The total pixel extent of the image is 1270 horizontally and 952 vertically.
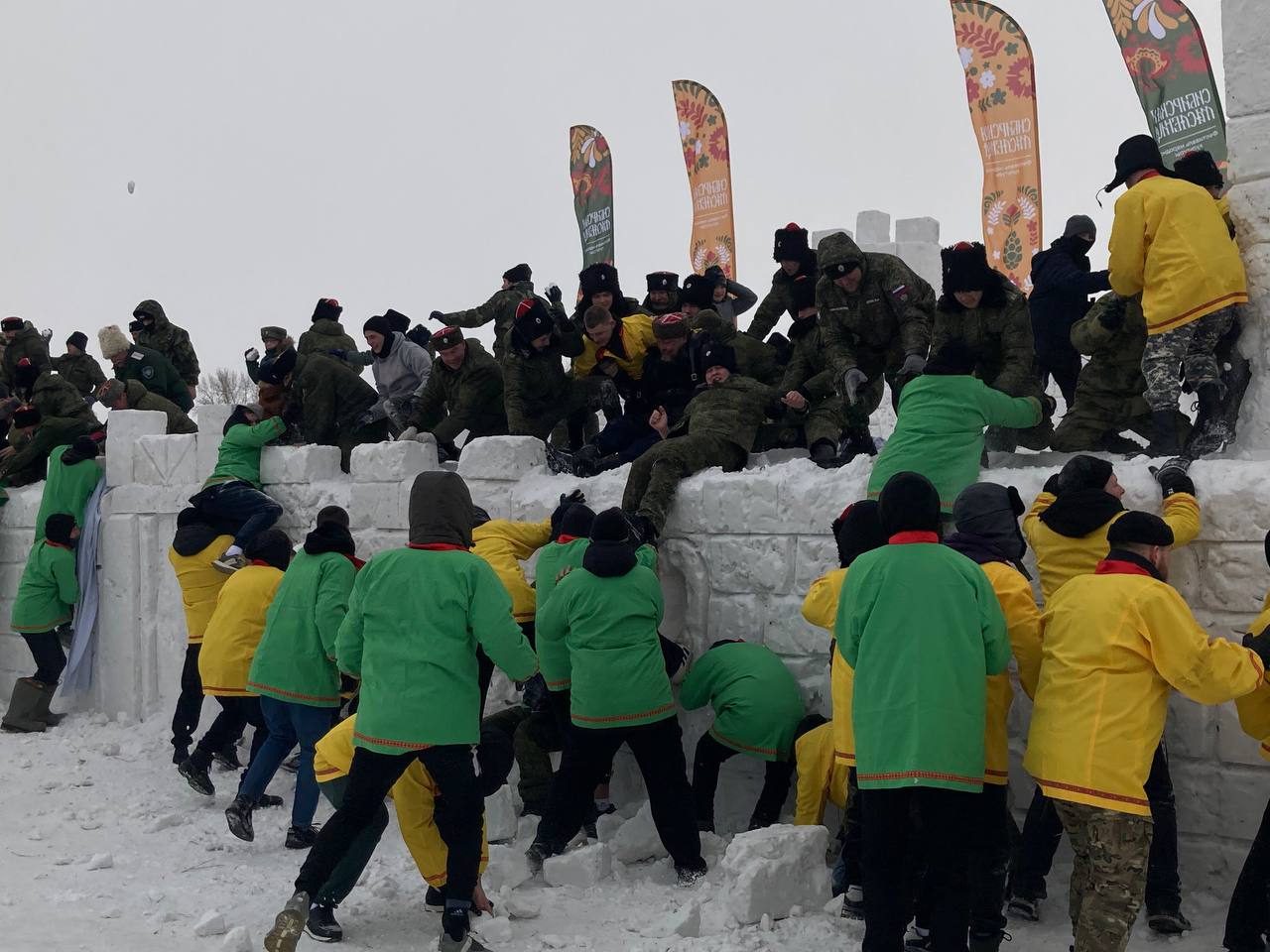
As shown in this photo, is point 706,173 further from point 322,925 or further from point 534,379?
point 322,925

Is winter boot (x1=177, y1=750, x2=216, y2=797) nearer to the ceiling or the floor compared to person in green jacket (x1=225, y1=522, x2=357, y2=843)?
nearer to the floor

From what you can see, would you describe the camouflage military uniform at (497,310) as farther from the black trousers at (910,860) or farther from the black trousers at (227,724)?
the black trousers at (910,860)

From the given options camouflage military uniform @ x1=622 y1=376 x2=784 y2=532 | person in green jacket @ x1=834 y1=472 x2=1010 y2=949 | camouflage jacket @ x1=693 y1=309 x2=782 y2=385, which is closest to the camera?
person in green jacket @ x1=834 y1=472 x2=1010 y2=949

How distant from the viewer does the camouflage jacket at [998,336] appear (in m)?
6.08

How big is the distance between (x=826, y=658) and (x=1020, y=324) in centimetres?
184

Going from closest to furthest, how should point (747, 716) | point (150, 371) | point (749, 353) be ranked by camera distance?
point (747, 716)
point (749, 353)
point (150, 371)

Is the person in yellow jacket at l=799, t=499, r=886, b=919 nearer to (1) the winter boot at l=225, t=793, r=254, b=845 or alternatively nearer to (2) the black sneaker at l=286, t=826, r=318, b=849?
(2) the black sneaker at l=286, t=826, r=318, b=849

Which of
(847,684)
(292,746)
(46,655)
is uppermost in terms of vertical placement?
(847,684)

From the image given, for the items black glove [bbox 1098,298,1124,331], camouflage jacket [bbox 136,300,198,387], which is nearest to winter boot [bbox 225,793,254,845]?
black glove [bbox 1098,298,1124,331]

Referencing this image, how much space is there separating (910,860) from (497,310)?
659 centimetres

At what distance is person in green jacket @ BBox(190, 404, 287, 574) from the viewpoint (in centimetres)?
818

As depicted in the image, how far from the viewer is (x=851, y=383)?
261 inches

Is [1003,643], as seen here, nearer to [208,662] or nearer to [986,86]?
[208,662]

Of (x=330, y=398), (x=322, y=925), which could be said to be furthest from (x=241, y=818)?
(x=330, y=398)
